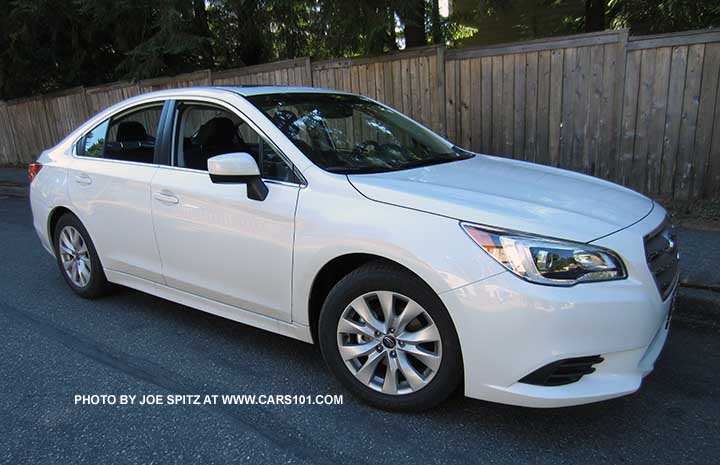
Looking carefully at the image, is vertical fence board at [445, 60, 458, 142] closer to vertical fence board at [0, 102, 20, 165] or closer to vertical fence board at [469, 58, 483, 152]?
vertical fence board at [469, 58, 483, 152]

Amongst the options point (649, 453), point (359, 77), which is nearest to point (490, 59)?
point (359, 77)

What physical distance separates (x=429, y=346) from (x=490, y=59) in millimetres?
4854

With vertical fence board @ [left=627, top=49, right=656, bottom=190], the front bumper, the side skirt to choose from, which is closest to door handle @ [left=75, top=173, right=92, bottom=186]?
the side skirt

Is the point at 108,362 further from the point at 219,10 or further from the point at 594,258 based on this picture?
the point at 219,10

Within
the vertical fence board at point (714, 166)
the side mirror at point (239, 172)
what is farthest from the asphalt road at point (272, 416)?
the vertical fence board at point (714, 166)

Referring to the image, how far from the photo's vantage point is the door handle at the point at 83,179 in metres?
4.20

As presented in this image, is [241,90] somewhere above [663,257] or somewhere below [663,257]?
above

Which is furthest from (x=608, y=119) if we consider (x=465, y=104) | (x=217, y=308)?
(x=217, y=308)

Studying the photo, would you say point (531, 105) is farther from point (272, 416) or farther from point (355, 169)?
point (272, 416)

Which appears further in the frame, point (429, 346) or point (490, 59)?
point (490, 59)

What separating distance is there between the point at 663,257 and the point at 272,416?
7.11 ft

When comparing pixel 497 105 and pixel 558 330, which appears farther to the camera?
pixel 497 105

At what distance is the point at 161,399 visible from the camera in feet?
9.91

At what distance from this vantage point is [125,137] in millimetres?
4285
